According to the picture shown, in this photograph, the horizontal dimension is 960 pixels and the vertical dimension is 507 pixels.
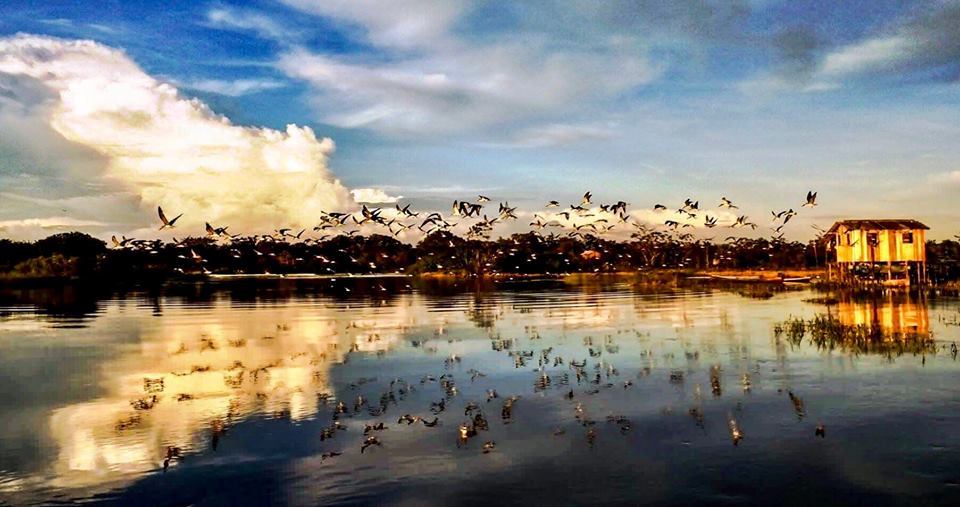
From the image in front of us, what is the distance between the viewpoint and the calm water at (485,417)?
13.8 metres

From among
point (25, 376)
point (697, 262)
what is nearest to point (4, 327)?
point (25, 376)

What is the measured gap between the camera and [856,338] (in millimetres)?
33031

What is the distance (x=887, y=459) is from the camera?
49.2 feet

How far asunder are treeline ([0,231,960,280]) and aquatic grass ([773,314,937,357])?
7754 cm

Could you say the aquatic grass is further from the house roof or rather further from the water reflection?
the house roof

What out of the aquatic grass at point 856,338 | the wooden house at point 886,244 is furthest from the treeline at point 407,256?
the aquatic grass at point 856,338

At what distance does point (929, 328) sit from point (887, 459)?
2596 cm

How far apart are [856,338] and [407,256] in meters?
150

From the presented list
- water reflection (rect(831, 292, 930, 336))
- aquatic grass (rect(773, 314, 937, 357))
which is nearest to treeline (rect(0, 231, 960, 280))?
water reflection (rect(831, 292, 930, 336))

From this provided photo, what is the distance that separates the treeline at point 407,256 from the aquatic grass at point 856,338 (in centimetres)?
7754

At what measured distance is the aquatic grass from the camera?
97.3ft

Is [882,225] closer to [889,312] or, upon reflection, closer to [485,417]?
[889,312]

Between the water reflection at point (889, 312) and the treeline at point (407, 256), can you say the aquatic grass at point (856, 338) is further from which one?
the treeline at point (407, 256)

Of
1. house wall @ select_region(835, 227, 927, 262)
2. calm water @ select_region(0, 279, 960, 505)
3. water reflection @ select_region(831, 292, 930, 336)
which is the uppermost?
house wall @ select_region(835, 227, 927, 262)
